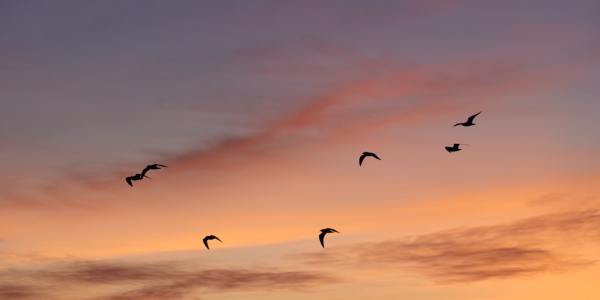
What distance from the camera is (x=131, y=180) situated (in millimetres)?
110500

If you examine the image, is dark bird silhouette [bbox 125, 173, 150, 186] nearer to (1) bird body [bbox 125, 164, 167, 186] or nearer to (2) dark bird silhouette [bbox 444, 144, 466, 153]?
(1) bird body [bbox 125, 164, 167, 186]

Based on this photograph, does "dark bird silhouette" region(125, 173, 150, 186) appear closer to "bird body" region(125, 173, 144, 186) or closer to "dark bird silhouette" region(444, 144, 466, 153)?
"bird body" region(125, 173, 144, 186)

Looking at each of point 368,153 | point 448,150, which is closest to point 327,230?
point 368,153

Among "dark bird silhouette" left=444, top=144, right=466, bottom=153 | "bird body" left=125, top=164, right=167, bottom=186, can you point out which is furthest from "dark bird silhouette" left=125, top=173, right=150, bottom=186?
"dark bird silhouette" left=444, top=144, right=466, bottom=153

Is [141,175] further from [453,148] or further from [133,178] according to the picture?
[453,148]

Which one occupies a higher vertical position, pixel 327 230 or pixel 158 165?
pixel 158 165

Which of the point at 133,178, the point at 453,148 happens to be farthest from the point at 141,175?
the point at 453,148

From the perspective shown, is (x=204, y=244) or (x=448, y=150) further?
(x=204, y=244)

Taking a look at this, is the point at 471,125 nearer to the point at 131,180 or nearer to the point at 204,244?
Result: the point at 204,244

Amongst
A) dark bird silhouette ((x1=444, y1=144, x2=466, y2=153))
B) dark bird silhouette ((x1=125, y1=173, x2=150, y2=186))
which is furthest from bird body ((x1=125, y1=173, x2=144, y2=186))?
dark bird silhouette ((x1=444, y1=144, x2=466, y2=153))

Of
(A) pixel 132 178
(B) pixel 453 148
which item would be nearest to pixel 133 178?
(A) pixel 132 178

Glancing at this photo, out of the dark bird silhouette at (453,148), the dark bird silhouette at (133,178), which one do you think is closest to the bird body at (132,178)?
the dark bird silhouette at (133,178)

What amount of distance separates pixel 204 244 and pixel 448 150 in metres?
35.8

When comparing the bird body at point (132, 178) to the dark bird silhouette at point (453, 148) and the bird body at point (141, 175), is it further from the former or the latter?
the dark bird silhouette at point (453, 148)
